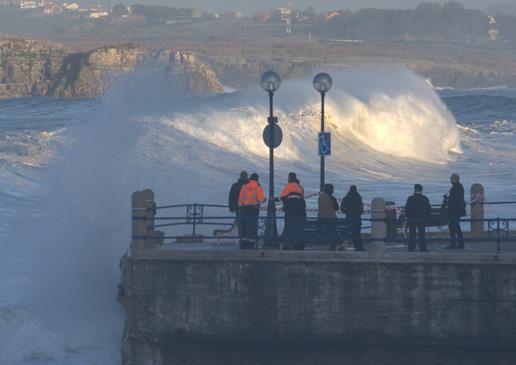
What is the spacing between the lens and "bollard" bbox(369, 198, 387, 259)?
598 inches

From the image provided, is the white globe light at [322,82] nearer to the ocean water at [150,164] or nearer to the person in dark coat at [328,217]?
Answer: the person in dark coat at [328,217]

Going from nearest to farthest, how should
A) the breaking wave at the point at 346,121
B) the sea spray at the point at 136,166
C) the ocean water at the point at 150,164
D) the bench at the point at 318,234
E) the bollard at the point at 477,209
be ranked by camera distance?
the bench at the point at 318,234, the sea spray at the point at 136,166, the ocean water at the point at 150,164, the bollard at the point at 477,209, the breaking wave at the point at 346,121

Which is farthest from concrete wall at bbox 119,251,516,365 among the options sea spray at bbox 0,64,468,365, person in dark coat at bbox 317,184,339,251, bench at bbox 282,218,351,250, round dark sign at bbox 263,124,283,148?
round dark sign at bbox 263,124,283,148

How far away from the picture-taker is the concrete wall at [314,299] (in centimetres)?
1509

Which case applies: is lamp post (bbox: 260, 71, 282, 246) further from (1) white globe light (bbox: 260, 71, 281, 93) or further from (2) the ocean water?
(2) the ocean water

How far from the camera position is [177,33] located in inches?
6772

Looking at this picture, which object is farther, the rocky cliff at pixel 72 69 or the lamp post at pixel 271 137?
the rocky cliff at pixel 72 69

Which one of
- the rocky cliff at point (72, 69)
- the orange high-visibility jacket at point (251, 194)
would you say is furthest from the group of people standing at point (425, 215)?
the rocky cliff at point (72, 69)

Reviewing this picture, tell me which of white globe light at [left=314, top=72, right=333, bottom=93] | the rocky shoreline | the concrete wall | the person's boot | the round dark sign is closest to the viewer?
the concrete wall

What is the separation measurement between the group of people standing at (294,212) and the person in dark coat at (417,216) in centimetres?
56

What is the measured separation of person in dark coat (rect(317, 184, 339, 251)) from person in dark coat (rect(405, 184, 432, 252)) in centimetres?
83

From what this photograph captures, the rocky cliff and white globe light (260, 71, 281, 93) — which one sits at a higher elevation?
the rocky cliff

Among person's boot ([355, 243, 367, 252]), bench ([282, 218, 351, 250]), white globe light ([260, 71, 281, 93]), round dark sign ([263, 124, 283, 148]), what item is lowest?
person's boot ([355, 243, 367, 252])

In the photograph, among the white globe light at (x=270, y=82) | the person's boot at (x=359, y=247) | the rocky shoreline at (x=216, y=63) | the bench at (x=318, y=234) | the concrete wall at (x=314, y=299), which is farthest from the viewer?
the rocky shoreline at (x=216, y=63)
